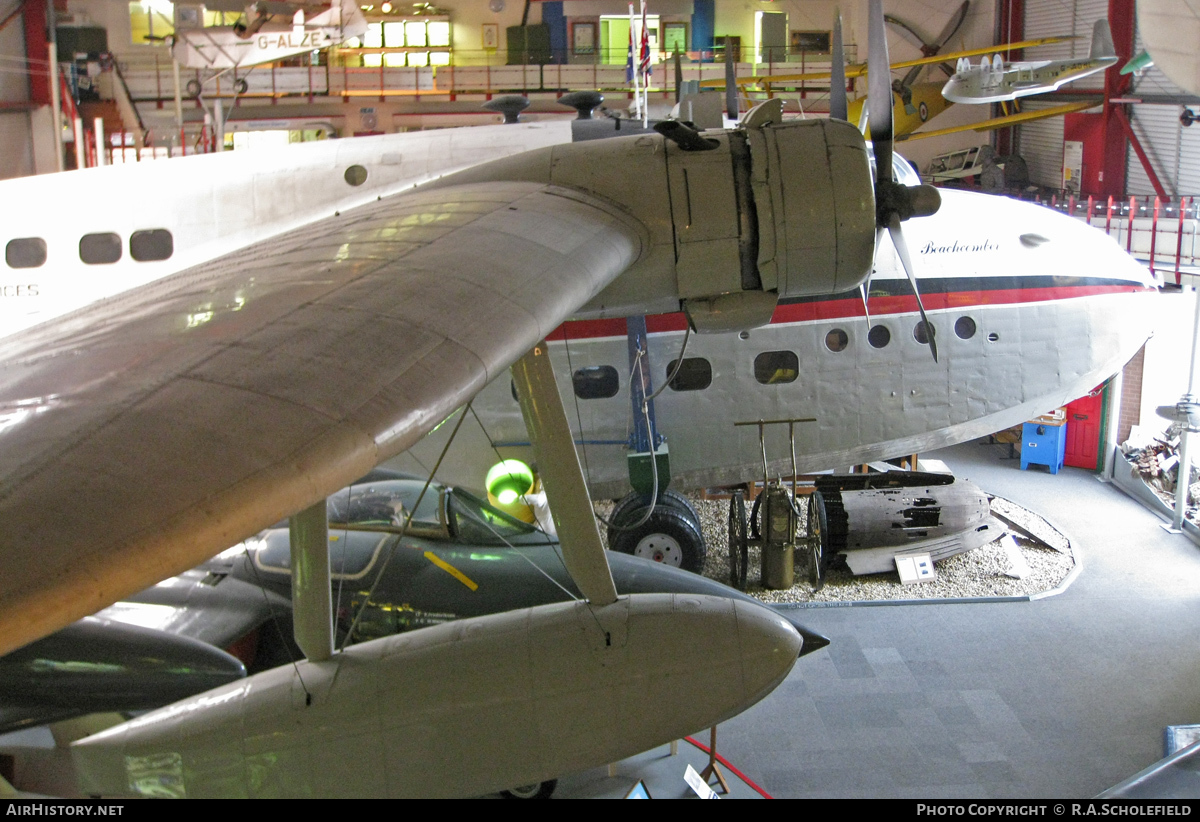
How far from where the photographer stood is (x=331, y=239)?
3.99 metres

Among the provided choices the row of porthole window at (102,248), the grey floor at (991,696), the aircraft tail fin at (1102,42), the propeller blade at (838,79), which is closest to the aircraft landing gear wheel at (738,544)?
the grey floor at (991,696)

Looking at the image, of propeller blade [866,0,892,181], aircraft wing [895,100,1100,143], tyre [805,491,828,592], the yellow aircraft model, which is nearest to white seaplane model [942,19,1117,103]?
aircraft wing [895,100,1100,143]

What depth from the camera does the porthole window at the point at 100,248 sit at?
892cm

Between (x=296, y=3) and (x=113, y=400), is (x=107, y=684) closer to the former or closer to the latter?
(x=113, y=400)

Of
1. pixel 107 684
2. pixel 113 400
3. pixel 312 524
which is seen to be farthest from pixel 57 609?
pixel 107 684

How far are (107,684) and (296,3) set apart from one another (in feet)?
51.7

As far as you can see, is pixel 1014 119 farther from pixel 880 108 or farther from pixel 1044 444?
pixel 880 108

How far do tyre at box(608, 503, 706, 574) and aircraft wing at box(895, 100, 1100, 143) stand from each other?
15708mm

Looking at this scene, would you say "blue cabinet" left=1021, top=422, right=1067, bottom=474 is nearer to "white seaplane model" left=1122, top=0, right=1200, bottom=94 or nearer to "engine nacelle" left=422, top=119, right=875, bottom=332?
"white seaplane model" left=1122, top=0, right=1200, bottom=94

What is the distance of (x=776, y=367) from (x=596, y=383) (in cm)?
187

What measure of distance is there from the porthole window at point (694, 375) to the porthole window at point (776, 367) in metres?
0.50

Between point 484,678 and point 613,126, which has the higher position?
point 613,126

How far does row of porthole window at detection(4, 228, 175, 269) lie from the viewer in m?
8.94

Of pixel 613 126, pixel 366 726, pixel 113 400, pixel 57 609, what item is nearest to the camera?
pixel 57 609
